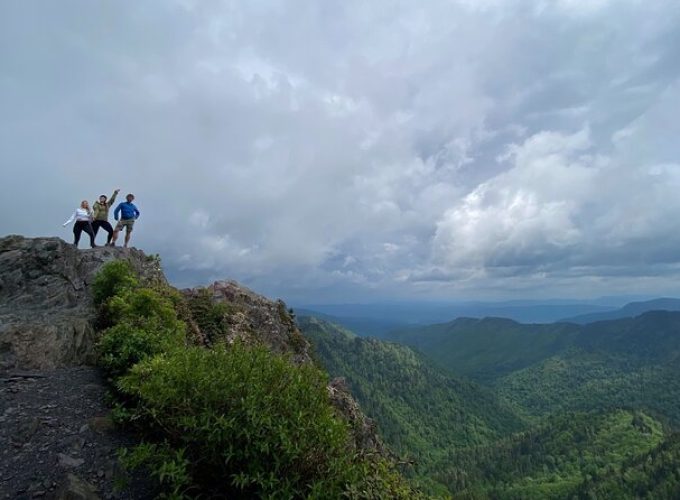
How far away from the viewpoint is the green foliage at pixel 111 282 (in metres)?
15.1

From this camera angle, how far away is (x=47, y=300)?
15953 millimetres

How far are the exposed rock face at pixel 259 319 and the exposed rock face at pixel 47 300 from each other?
15.1 feet

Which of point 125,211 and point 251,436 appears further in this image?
point 125,211

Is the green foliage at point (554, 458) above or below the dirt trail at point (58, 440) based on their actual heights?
below

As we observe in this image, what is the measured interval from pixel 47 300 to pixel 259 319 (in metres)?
12.0

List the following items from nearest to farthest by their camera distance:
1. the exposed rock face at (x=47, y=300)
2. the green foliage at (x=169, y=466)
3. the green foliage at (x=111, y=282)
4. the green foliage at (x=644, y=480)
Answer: the green foliage at (x=169, y=466), the exposed rock face at (x=47, y=300), the green foliage at (x=111, y=282), the green foliage at (x=644, y=480)

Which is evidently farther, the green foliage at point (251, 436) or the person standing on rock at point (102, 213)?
the person standing on rock at point (102, 213)

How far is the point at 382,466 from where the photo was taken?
6.85 m

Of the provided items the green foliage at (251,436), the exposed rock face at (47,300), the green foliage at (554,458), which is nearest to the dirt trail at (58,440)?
the green foliage at (251,436)

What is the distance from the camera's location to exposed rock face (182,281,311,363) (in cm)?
A: 2225

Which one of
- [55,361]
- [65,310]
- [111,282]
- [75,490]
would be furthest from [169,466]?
[65,310]

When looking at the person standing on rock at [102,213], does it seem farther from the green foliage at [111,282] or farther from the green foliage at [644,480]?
the green foliage at [644,480]

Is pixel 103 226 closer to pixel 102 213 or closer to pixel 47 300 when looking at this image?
pixel 102 213

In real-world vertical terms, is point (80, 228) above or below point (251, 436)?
above
